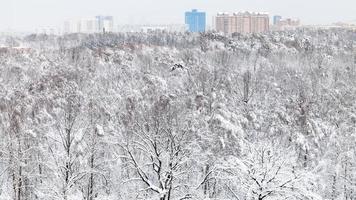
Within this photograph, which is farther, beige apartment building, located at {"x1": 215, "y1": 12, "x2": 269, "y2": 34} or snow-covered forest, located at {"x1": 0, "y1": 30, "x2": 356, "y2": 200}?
beige apartment building, located at {"x1": 215, "y1": 12, "x2": 269, "y2": 34}

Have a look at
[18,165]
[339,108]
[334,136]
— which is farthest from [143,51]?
[18,165]

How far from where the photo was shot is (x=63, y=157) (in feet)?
72.7

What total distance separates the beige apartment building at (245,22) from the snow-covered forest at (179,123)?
59.0 m

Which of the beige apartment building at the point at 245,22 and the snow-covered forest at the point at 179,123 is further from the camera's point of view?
the beige apartment building at the point at 245,22

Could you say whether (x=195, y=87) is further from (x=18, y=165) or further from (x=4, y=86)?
(x=18, y=165)

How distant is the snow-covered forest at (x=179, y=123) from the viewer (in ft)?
67.8

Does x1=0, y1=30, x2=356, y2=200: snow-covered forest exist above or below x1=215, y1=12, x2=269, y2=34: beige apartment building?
below

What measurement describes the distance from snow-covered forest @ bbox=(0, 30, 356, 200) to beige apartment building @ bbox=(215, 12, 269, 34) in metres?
59.0

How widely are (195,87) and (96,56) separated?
32315mm

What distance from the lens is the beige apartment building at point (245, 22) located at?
15488 centimetres

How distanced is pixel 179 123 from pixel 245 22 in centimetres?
13415

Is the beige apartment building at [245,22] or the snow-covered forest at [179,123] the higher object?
the beige apartment building at [245,22]

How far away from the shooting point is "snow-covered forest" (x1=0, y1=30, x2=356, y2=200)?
20.7 metres

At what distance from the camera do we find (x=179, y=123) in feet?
84.7
